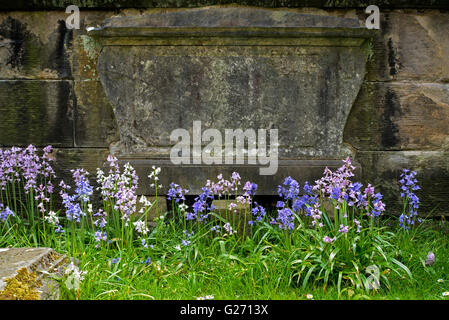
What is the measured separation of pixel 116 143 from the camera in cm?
339

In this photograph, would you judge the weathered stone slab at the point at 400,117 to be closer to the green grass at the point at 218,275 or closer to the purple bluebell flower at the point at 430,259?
the green grass at the point at 218,275

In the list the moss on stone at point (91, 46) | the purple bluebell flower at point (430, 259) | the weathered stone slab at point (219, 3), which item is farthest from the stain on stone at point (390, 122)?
the moss on stone at point (91, 46)

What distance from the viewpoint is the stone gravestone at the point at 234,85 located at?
3.22m

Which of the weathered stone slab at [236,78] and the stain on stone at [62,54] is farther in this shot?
the stain on stone at [62,54]

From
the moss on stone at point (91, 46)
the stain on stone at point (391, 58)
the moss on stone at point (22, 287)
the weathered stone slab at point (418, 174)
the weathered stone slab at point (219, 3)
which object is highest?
the weathered stone slab at point (219, 3)

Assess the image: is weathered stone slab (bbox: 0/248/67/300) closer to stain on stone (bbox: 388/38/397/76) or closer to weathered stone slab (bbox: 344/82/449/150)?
weathered stone slab (bbox: 344/82/449/150)

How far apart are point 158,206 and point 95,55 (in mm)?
1400

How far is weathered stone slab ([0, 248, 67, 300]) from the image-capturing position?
6.00ft

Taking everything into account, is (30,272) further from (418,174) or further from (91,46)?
(418,174)

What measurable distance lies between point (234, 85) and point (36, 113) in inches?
67.9

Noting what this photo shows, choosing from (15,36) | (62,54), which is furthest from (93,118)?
(15,36)

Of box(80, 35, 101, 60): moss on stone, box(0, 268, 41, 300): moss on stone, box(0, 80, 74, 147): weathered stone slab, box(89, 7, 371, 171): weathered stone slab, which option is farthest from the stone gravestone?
box(0, 268, 41, 300): moss on stone

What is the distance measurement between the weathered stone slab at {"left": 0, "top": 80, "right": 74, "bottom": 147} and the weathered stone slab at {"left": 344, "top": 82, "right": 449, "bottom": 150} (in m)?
2.43

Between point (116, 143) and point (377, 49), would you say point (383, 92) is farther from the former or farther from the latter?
point (116, 143)
